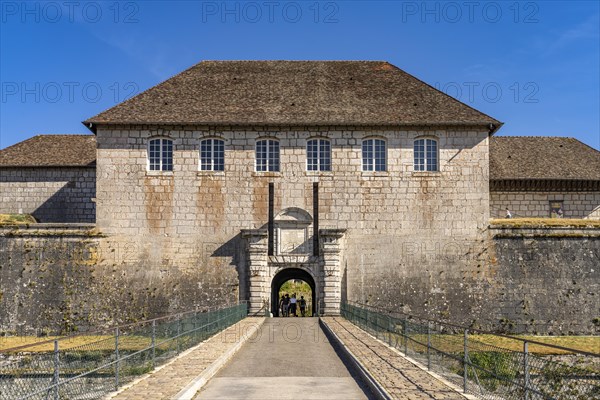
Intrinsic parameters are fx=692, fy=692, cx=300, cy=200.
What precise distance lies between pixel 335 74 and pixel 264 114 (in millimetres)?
5267

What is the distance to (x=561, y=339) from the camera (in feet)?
92.3

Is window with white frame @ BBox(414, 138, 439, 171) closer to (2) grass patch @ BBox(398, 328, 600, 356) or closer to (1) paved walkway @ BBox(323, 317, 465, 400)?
(2) grass patch @ BBox(398, 328, 600, 356)

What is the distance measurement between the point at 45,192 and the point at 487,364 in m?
28.7

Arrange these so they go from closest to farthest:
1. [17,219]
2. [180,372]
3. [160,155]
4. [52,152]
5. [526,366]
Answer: [526,366], [180,372], [160,155], [17,219], [52,152]

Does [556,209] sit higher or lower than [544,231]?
higher

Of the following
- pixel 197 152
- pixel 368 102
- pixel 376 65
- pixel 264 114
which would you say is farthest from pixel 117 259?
pixel 376 65

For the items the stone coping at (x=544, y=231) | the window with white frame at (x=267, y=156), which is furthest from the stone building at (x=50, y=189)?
the stone coping at (x=544, y=231)

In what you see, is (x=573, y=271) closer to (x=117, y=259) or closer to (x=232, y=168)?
(x=232, y=168)

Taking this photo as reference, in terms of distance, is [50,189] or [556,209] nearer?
[556,209]

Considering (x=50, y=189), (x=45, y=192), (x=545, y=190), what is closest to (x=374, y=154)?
(x=545, y=190)

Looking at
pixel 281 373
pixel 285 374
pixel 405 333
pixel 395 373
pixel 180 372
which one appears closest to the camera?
pixel 395 373

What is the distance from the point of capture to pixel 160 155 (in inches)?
1204

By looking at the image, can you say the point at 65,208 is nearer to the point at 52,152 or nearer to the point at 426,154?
the point at 52,152

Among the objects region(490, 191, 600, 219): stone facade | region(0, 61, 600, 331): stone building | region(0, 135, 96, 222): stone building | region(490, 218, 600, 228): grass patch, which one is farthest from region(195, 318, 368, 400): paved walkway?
region(0, 135, 96, 222): stone building
